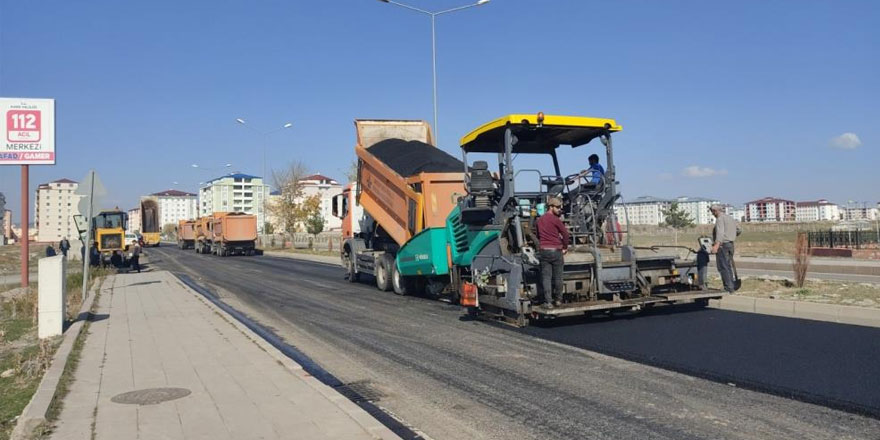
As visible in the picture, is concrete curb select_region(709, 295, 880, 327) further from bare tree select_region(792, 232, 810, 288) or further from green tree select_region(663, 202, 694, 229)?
green tree select_region(663, 202, 694, 229)

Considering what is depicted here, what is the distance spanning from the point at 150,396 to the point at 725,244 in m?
9.56

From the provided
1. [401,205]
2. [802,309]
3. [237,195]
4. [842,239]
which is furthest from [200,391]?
[237,195]

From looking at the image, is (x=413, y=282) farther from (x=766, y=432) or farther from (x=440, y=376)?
(x=766, y=432)

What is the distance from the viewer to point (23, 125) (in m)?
14.2

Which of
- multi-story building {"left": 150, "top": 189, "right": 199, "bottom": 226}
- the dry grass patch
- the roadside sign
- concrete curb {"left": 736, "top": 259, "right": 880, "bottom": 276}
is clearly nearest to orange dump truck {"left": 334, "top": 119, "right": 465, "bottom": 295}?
the dry grass patch

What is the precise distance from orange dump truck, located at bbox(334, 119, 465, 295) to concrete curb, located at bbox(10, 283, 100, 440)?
6.11 metres

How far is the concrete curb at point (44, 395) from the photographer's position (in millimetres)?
4375

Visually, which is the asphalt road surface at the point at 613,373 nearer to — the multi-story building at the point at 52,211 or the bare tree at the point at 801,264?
the bare tree at the point at 801,264

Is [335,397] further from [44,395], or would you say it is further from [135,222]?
[135,222]

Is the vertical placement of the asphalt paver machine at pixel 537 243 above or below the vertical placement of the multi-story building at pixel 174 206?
below

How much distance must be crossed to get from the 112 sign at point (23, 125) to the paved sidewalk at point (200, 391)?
7.23 m

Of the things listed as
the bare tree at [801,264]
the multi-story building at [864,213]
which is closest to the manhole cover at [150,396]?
the bare tree at [801,264]

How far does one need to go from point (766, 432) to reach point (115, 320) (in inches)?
381

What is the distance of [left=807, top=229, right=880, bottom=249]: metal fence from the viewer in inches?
1010
